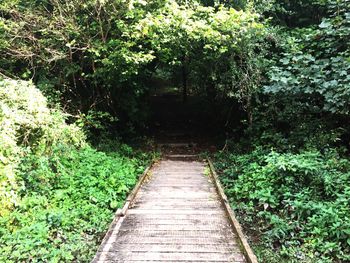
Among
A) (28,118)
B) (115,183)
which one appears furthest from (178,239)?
(28,118)

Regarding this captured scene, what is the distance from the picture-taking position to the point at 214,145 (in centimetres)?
1292

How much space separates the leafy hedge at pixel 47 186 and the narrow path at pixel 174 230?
1.28 ft

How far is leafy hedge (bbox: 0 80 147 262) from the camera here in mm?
4609

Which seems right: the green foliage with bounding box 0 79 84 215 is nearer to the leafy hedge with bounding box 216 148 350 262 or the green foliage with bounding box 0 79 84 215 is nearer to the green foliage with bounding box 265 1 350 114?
the leafy hedge with bounding box 216 148 350 262

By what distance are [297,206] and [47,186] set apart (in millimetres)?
4281

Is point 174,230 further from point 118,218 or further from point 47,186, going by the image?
point 47,186

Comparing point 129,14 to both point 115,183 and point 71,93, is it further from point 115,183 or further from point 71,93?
point 115,183

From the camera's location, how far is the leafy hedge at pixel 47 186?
4609mm

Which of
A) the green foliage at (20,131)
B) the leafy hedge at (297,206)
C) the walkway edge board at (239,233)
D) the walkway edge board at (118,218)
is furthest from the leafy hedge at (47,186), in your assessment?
the leafy hedge at (297,206)

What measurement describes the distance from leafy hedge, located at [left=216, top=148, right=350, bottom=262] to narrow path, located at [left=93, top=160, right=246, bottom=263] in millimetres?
492

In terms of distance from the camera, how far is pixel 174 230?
4.95 metres

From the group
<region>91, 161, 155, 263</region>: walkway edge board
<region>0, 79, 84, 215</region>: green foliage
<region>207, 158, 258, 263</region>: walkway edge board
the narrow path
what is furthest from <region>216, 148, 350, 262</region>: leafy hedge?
<region>0, 79, 84, 215</region>: green foliage

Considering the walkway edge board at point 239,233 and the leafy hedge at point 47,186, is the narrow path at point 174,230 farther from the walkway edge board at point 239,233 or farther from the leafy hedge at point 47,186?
the leafy hedge at point 47,186

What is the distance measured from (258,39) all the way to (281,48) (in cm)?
113
